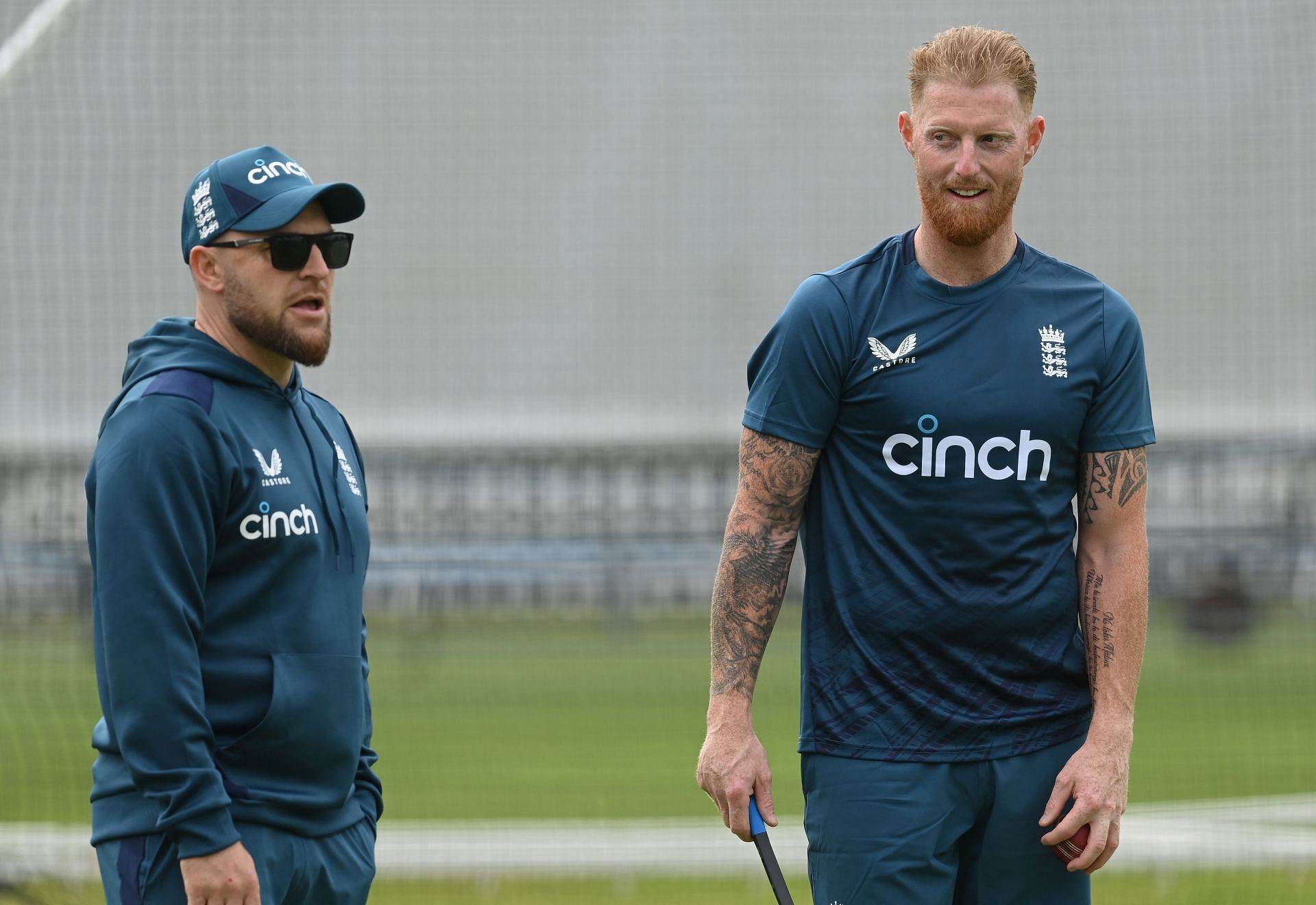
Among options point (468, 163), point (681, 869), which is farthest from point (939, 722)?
point (468, 163)

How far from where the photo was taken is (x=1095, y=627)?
2912mm

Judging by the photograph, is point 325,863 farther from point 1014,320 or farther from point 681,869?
point 681,869

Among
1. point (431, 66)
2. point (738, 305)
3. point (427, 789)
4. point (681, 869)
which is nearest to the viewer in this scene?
point (681, 869)

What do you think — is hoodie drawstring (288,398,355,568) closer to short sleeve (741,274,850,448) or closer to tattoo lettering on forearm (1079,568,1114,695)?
short sleeve (741,274,850,448)

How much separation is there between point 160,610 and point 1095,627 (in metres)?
1.64

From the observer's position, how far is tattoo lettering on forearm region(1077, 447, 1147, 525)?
292 cm

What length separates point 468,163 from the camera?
9.69 meters

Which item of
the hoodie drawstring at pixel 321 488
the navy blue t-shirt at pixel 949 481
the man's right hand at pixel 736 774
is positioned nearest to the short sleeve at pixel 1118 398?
the navy blue t-shirt at pixel 949 481

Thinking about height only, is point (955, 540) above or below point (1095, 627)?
above

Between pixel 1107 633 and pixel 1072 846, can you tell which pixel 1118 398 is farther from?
pixel 1072 846

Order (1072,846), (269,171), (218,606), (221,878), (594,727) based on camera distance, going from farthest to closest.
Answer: (594,727)
(269,171)
(1072,846)
(218,606)
(221,878)

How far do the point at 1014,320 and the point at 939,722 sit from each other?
0.74m

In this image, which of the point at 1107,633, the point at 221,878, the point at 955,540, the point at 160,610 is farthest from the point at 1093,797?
the point at 160,610

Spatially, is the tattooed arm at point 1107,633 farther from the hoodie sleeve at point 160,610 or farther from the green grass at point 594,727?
the green grass at point 594,727
